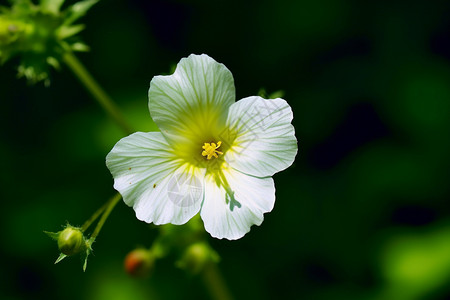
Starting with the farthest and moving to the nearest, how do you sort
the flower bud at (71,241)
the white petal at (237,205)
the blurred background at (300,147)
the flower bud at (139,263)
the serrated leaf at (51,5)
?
the blurred background at (300,147)
the serrated leaf at (51,5)
the flower bud at (139,263)
the flower bud at (71,241)
the white petal at (237,205)

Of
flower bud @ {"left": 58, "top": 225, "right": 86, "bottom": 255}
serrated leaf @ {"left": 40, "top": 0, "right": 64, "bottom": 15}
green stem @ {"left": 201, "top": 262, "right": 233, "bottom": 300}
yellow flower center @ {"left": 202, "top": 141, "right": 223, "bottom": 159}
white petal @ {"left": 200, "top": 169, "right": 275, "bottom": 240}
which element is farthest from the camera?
green stem @ {"left": 201, "top": 262, "right": 233, "bottom": 300}

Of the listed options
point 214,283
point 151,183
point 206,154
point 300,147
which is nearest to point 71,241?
point 151,183

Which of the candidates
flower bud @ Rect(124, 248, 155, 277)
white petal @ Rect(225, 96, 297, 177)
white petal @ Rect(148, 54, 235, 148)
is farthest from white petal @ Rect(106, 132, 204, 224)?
flower bud @ Rect(124, 248, 155, 277)

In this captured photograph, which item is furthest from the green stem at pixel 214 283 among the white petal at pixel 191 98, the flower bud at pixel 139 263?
the white petal at pixel 191 98

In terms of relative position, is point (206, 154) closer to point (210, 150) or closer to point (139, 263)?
point (210, 150)

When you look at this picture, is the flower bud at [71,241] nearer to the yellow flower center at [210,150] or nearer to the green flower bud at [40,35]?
the yellow flower center at [210,150]

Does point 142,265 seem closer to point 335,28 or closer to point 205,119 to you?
point 205,119

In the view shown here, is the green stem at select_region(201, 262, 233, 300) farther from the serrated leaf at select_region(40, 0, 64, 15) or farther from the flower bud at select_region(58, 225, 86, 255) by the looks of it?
the serrated leaf at select_region(40, 0, 64, 15)
